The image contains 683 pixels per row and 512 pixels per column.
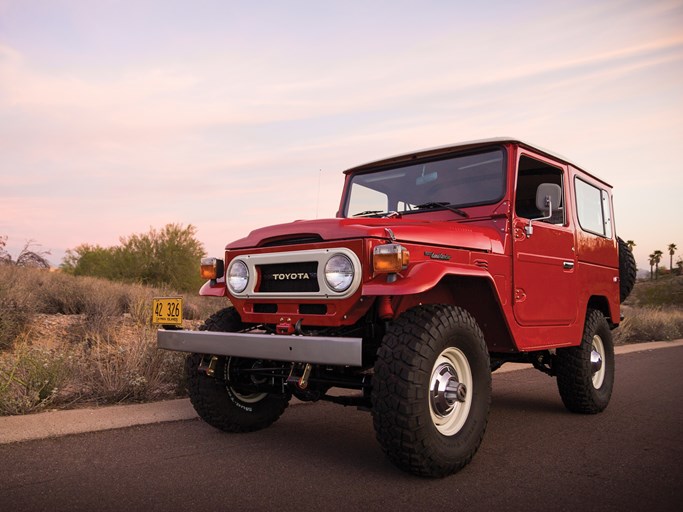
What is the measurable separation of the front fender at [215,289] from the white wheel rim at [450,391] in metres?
1.83

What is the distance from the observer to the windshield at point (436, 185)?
17.1 feet

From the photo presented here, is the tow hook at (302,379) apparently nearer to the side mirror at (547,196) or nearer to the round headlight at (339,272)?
the round headlight at (339,272)

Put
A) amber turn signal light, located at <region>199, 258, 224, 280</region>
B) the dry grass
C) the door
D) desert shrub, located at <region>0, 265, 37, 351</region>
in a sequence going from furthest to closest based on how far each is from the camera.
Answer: desert shrub, located at <region>0, 265, 37, 351</region> → the dry grass → the door → amber turn signal light, located at <region>199, 258, 224, 280</region>

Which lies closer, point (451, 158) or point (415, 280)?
point (415, 280)

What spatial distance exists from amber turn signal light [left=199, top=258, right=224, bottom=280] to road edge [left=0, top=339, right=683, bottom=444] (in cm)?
131

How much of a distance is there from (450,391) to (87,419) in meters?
2.96

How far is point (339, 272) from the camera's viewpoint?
158 inches

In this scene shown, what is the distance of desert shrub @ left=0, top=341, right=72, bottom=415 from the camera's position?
16.9 ft

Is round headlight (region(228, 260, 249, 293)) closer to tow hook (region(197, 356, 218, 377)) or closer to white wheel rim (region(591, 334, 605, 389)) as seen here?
tow hook (region(197, 356, 218, 377))

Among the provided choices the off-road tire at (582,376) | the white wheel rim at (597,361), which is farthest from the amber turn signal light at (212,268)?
the white wheel rim at (597,361)

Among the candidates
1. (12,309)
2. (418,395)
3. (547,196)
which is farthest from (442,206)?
(12,309)

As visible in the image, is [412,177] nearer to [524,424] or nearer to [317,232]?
[317,232]

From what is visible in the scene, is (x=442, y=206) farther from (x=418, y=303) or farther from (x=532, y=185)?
(x=418, y=303)

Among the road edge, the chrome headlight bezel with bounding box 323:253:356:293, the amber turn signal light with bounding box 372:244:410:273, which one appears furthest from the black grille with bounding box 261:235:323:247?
the road edge
